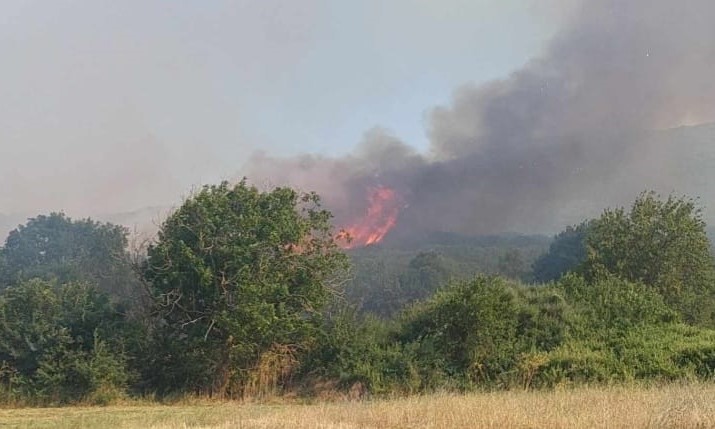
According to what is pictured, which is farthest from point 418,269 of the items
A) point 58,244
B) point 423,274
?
point 58,244

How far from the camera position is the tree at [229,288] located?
26.3 meters

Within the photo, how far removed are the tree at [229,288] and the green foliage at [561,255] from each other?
167 feet

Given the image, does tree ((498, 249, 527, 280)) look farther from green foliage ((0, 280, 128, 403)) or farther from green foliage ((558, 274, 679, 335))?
green foliage ((0, 280, 128, 403))

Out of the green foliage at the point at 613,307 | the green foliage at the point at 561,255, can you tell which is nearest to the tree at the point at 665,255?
the green foliage at the point at 613,307

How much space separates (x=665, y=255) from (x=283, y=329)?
2554cm

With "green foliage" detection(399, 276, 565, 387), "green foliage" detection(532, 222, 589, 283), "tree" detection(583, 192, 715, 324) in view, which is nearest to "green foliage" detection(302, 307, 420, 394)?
"green foliage" detection(399, 276, 565, 387)

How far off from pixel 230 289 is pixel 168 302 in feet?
9.14

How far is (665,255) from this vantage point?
131ft

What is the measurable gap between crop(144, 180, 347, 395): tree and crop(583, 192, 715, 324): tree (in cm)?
1997

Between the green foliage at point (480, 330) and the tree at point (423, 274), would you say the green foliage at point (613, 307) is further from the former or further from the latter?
the tree at point (423, 274)

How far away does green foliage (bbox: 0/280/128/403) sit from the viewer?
25.1m

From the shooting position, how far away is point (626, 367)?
2409cm

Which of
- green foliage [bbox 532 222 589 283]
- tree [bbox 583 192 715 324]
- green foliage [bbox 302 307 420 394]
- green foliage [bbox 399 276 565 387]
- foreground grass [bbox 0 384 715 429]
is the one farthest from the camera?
green foliage [bbox 532 222 589 283]

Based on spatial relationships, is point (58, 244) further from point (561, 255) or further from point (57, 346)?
point (57, 346)
